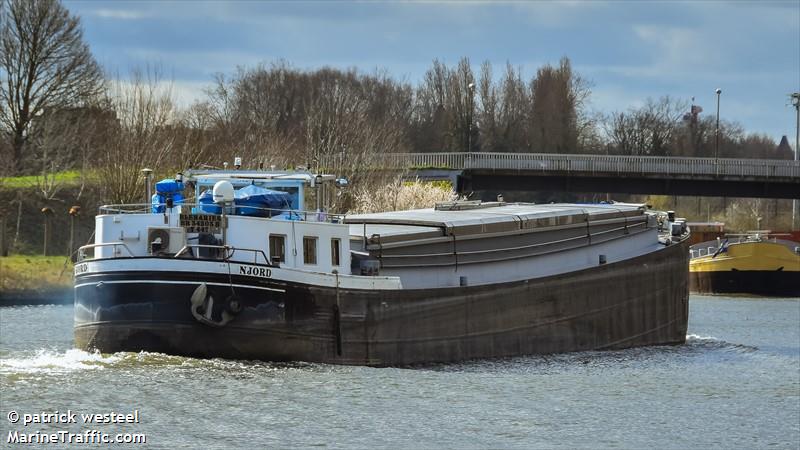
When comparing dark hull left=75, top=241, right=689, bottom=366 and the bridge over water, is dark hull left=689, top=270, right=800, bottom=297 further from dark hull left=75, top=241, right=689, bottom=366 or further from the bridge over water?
dark hull left=75, top=241, right=689, bottom=366

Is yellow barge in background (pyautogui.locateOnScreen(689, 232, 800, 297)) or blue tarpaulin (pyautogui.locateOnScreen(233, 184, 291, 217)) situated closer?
blue tarpaulin (pyautogui.locateOnScreen(233, 184, 291, 217))

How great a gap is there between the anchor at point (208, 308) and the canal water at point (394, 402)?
100 cm

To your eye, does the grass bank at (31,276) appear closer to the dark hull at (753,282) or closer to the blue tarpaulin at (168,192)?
the blue tarpaulin at (168,192)

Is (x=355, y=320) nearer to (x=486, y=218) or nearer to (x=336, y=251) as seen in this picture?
(x=336, y=251)

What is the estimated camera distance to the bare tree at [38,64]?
9425cm

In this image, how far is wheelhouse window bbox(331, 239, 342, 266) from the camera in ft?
123

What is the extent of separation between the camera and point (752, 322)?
63.1 m

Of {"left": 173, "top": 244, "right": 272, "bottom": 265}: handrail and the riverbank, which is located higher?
{"left": 173, "top": 244, "right": 272, "bottom": 265}: handrail

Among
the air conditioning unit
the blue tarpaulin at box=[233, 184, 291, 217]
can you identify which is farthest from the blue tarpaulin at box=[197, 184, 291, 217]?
the air conditioning unit

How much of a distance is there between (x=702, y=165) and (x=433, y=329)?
2281 inches

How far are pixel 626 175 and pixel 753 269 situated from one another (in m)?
9.70

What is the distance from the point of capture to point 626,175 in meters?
92.7

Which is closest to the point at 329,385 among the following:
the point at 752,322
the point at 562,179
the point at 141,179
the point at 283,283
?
the point at 283,283

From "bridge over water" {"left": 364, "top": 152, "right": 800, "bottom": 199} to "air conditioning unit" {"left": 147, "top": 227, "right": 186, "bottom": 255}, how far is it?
57.0m
